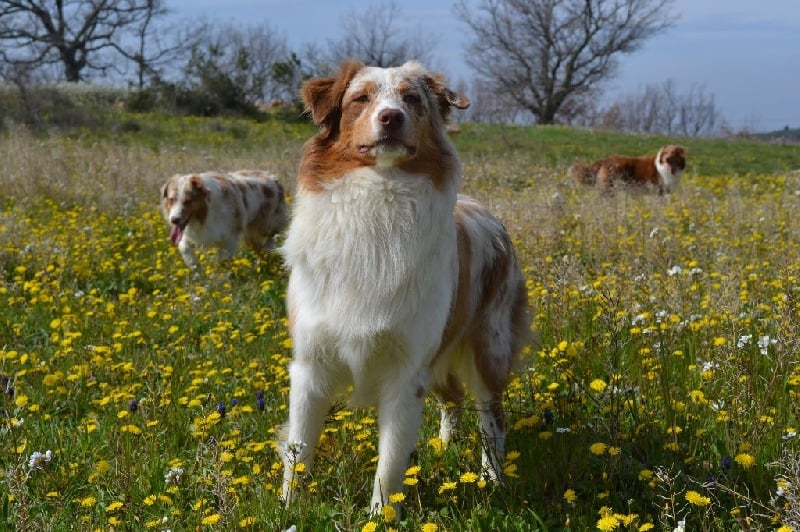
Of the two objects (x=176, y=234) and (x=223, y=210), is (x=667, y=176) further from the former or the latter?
(x=176, y=234)

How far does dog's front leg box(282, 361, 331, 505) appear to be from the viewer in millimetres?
3270

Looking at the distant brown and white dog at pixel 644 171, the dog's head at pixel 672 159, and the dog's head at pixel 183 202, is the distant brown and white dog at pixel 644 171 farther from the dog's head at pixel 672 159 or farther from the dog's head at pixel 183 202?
the dog's head at pixel 183 202

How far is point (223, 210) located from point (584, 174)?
7161 millimetres

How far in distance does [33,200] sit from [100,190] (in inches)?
35.3

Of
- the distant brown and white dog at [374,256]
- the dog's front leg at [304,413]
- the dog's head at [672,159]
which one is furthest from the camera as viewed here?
the dog's head at [672,159]

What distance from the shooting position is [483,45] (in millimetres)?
47469

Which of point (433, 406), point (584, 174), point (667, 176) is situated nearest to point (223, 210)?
point (433, 406)

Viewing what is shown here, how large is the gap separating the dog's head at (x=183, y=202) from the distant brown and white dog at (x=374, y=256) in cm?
489

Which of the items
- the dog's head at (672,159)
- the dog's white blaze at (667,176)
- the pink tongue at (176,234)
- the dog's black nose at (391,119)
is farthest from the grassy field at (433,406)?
the dog's head at (672,159)

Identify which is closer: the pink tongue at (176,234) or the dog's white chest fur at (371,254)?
the dog's white chest fur at (371,254)

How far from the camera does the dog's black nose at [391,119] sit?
2.99 meters

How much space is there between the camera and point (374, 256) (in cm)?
316

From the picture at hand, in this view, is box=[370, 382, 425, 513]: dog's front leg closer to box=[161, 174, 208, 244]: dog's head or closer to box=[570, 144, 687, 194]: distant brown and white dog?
box=[161, 174, 208, 244]: dog's head

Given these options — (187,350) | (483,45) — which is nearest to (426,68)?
(187,350)
